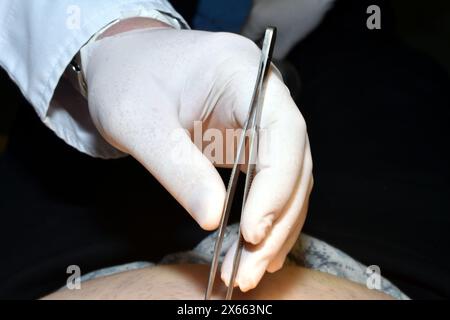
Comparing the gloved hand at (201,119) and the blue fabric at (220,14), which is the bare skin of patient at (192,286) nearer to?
the gloved hand at (201,119)

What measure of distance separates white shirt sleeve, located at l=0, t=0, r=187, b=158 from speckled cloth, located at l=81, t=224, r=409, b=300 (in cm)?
18

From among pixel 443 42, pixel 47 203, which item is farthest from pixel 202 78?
pixel 443 42

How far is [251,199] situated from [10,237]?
505 millimetres

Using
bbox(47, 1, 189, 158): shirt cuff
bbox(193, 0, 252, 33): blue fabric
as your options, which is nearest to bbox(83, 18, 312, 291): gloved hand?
bbox(47, 1, 189, 158): shirt cuff

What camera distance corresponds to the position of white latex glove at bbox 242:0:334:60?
1342 millimetres

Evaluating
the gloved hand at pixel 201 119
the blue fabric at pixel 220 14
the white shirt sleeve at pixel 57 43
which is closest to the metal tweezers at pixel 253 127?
the gloved hand at pixel 201 119

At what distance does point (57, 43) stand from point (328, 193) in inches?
20.9

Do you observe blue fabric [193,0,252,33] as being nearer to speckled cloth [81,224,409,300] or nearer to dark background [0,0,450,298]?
dark background [0,0,450,298]

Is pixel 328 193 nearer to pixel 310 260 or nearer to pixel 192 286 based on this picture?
pixel 310 260

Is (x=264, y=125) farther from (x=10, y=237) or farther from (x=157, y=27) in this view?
(x=10, y=237)

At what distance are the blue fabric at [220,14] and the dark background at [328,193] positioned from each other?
27 millimetres

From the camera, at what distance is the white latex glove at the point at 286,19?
1.34 metres

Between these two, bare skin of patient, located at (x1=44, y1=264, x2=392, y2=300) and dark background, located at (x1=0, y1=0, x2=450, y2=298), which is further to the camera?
dark background, located at (x1=0, y1=0, x2=450, y2=298)

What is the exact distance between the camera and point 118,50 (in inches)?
30.7
